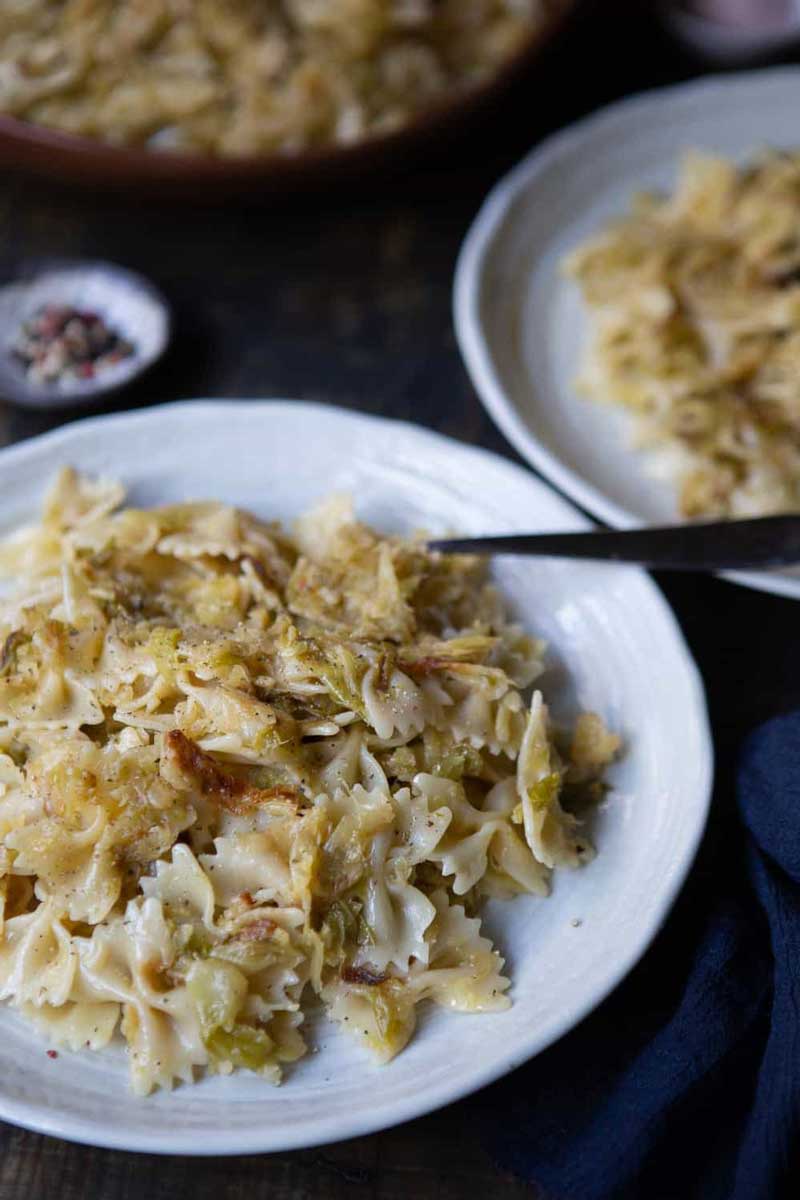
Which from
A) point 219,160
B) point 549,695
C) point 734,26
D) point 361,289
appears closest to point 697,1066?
point 549,695

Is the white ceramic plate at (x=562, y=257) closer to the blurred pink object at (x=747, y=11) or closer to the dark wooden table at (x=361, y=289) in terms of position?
the dark wooden table at (x=361, y=289)

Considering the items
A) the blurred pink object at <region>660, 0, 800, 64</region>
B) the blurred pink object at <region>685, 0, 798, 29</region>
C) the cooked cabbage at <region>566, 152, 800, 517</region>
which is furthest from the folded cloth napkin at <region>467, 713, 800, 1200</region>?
the blurred pink object at <region>685, 0, 798, 29</region>

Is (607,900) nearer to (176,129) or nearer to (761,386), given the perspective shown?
(761,386)

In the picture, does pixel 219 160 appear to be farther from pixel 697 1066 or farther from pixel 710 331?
pixel 697 1066

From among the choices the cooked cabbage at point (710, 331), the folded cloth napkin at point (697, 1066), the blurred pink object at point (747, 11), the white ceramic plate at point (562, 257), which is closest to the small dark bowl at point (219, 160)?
the white ceramic plate at point (562, 257)

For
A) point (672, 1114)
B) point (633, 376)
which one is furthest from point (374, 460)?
point (672, 1114)
